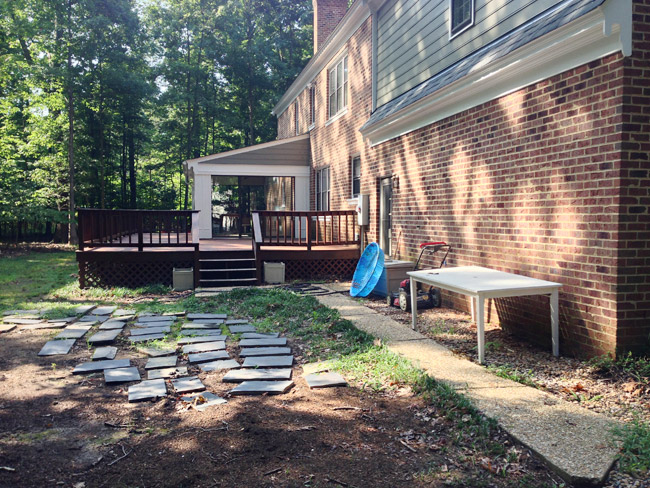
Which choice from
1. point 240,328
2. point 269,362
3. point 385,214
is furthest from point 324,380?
point 385,214

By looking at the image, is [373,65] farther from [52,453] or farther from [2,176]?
[2,176]

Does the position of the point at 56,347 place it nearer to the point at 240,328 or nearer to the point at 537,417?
the point at 240,328

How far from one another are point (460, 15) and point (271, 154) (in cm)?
1030

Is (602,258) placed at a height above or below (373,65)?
below

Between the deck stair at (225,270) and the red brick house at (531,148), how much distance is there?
3378 millimetres

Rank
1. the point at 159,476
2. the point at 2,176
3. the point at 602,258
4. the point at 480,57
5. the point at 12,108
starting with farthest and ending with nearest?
1. the point at 12,108
2. the point at 2,176
3. the point at 480,57
4. the point at 602,258
5. the point at 159,476

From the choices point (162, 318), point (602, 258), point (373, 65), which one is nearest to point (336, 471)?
point (602, 258)

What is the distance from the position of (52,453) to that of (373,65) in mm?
9686

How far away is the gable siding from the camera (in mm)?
6109

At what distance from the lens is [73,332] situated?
6.30m

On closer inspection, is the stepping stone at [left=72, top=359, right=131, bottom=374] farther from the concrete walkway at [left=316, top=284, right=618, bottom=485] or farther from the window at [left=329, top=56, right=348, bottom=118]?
the window at [left=329, top=56, right=348, bottom=118]

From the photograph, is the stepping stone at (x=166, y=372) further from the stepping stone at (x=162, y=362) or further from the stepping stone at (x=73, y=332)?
the stepping stone at (x=73, y=332)

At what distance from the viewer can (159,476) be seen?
2725 mm

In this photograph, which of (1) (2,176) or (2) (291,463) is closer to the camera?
(2) (291,463)
